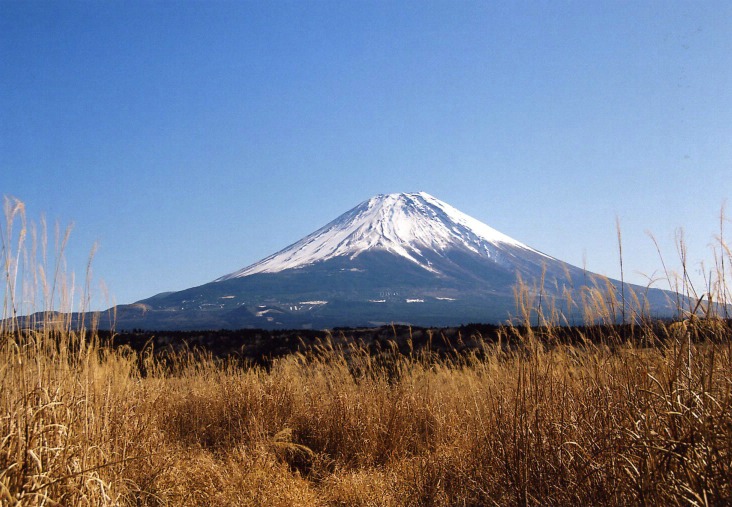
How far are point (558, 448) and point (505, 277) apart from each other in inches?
6814

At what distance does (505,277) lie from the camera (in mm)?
171125

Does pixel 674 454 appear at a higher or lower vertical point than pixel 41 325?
lower

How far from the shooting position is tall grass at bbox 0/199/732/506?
103 inches

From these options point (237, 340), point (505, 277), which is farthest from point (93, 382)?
point (505, 277)

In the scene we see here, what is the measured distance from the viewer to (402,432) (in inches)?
247

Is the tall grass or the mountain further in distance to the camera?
the mountain

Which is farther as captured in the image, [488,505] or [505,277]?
[505,277]

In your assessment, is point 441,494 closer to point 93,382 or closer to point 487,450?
point 487,450

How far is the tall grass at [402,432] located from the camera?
2609 mm

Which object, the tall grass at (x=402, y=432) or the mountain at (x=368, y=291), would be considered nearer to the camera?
the tall grass at (x=402, y=432)

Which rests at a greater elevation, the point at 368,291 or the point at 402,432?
the point at 368,291

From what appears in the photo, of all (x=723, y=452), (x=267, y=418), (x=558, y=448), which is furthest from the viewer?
(x=267, y=418)

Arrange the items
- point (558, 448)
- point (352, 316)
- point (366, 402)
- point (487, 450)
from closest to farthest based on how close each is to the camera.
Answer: point (558, 448)
point (487, 450)
point (366, 402)
point (352, 316)

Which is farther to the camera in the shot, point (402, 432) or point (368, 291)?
point (368, 291)
